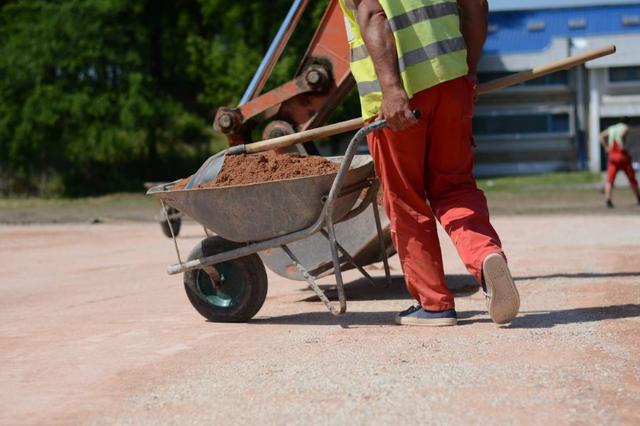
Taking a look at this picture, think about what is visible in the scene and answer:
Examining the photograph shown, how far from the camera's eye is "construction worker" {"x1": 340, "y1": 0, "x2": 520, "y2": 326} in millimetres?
5695

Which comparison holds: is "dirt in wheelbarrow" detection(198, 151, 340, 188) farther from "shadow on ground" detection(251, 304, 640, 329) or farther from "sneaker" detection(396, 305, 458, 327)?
"sneaker" detection(396, 305, 458, 327)

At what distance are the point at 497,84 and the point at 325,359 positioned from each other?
2016mm

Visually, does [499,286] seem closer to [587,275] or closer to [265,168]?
[265,168]

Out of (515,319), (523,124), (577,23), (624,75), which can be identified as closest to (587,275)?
(515,319)

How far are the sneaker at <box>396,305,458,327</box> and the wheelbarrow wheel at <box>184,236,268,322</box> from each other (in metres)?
0.97

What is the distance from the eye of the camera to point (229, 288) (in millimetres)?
6680

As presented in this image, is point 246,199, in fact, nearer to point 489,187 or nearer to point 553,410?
point 553,410

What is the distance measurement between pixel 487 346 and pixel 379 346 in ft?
1.68

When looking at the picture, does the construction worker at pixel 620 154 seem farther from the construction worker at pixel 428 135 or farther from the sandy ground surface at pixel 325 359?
the construction worker at pixel 428 135

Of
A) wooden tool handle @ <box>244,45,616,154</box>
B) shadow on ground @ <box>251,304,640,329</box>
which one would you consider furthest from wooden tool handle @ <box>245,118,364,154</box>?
shadow on ground @ <box>251,304,640,329</box>

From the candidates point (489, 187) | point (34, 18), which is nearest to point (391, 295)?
point (489, 187)

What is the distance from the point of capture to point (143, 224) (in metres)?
19.0

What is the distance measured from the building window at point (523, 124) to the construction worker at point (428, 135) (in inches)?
1517

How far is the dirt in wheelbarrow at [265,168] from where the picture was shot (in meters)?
6.47
